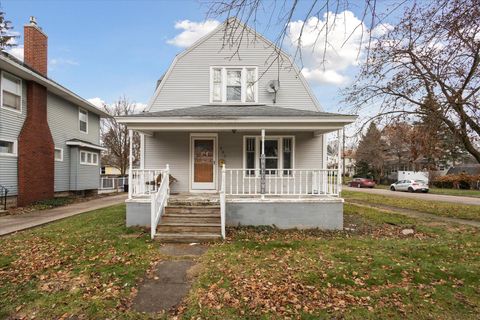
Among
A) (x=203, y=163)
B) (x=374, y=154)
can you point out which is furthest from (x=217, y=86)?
(x=374, y=154)

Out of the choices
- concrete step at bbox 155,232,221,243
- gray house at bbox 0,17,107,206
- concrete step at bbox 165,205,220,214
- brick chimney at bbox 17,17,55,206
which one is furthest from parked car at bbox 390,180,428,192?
brick chimney at bbox 17,17,55,206

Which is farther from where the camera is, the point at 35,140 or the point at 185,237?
the point at 35,140

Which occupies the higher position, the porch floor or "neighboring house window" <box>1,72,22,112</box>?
"neighboring house window" <box>1,72,22,112</box>

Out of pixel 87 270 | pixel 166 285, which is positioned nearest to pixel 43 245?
pixel 87 270

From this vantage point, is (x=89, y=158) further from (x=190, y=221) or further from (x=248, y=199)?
(x=248, y=199)

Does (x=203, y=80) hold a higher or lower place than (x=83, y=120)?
higher

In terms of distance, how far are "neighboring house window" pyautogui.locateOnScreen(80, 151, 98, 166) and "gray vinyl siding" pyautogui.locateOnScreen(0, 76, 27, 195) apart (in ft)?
17.5

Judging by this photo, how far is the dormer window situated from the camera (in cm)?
1101

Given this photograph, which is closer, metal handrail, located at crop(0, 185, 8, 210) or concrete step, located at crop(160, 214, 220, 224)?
concrete step, located at crop(160, 214, 220, 224)

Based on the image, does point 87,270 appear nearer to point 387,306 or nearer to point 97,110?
point 387,306

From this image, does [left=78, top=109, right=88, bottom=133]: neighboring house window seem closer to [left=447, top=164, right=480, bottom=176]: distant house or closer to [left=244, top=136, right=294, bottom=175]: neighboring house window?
[left=244, top=136, right=294, bottom=175]: neighboring house window

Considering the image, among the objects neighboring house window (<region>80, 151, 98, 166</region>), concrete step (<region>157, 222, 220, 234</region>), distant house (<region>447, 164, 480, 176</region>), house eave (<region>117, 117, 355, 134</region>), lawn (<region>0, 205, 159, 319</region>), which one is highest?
house eave (<region>117, 117, 355, 134</region>)

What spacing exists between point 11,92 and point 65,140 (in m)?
4.48

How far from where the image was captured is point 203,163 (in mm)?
10758
